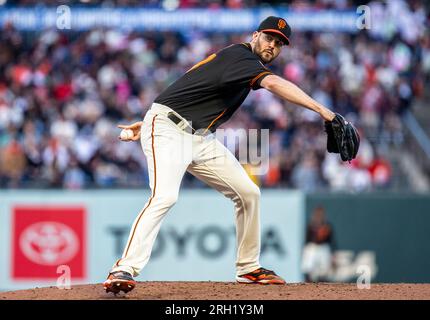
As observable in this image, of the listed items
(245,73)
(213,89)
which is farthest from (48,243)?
(245,73)

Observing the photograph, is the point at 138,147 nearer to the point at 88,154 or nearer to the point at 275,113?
the point at 88,154

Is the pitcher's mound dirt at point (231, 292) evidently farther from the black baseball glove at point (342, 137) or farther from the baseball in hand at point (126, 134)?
the baseball in hand at point (126, 134)

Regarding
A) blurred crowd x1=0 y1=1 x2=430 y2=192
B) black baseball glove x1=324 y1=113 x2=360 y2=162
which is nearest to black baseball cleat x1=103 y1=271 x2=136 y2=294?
black baseball glove x1=324 y1=113 x2=360 y2=162

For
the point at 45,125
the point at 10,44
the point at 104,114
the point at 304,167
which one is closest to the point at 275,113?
the point at 304,167

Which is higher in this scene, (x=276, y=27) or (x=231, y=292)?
(x=276, y=27)

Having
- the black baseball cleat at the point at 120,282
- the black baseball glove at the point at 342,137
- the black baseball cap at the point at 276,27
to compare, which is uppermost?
the black baseball cap at the point at 276,27

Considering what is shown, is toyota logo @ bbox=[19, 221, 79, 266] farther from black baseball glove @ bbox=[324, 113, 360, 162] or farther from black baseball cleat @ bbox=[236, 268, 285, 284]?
black baseball glove @ bbox=[324, 113, 360, 162]

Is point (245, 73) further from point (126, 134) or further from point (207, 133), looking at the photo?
point (126, 134)

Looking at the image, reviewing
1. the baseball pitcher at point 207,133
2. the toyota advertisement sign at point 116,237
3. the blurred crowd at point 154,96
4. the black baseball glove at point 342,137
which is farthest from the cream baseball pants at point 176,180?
the blurred crowd at point 154,96
